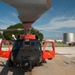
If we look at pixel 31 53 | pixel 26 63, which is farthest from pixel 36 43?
pixel 26 63

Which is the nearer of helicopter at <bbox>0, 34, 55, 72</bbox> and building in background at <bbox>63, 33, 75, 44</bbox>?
helicopter at <bbox>0, 34, 55, 72</bbox>

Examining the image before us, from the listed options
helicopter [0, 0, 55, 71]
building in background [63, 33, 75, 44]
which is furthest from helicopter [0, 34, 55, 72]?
building in background [63, 33, 75, 44]

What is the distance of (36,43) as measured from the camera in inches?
462

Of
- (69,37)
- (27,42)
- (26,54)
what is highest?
(69,37)

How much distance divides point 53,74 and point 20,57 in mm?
2115

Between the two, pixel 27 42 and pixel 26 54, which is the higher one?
pixel 27 42

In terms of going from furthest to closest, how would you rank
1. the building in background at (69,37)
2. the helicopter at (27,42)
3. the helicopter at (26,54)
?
the building in background at (69,37) < the helicopter at (26,54) < the helicopter at (27,42)

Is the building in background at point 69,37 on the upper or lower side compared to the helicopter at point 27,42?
upper

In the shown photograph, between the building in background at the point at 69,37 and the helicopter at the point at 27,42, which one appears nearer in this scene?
the helicopter at the point at 27,42

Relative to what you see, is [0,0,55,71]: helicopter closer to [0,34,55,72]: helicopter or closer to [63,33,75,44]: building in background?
[0,34,55,72]: helicopter

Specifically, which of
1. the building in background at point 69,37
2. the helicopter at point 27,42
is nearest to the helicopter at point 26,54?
the helicopter at point 27,42

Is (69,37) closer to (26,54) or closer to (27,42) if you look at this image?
(27,42)

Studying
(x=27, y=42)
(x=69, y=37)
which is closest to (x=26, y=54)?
(x=27, y=42)

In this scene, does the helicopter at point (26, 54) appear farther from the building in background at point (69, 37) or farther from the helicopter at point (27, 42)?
the building in background at point (69, 37)
